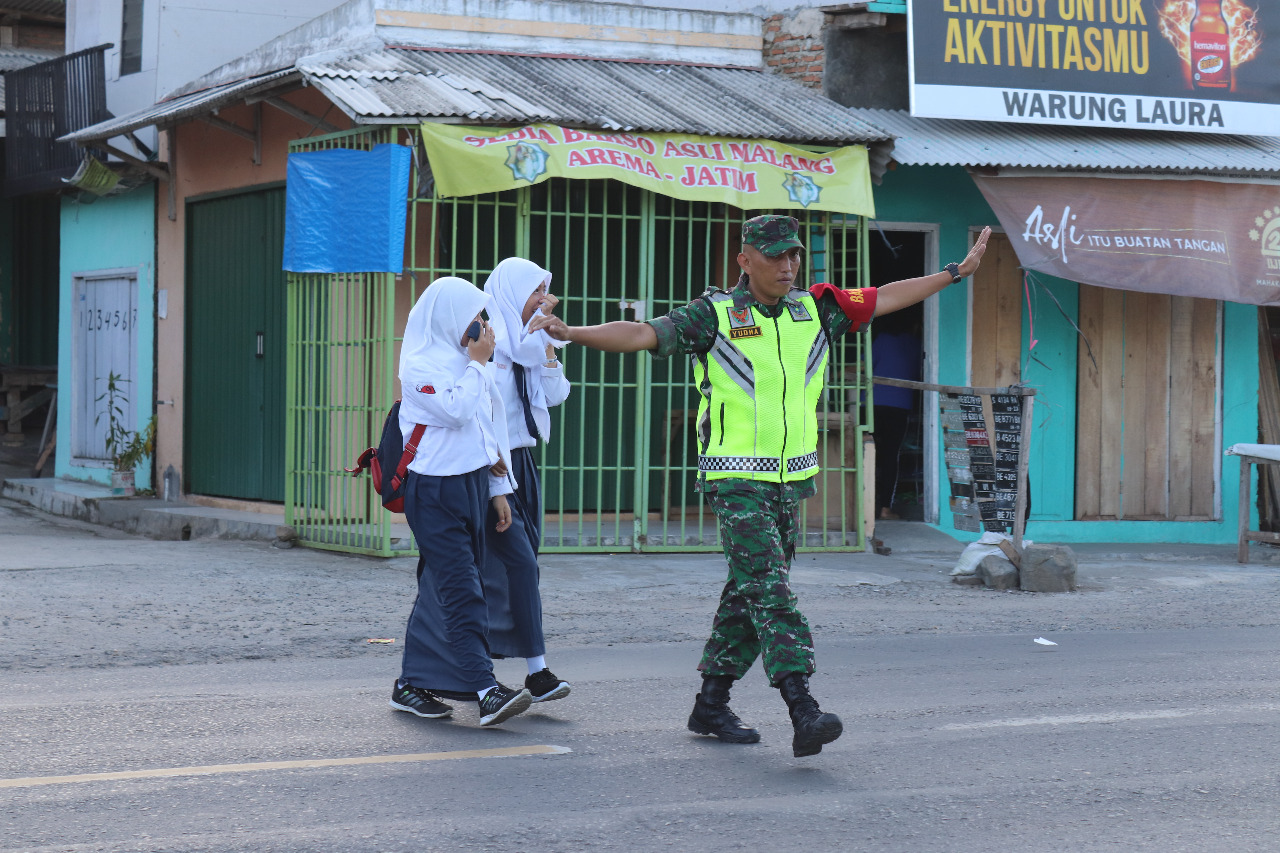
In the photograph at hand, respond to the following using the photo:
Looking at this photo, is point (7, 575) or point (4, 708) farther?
point (7, 575)

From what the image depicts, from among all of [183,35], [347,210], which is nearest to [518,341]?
[347,210]

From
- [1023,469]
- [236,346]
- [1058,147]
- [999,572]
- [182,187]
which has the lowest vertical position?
[999,572]

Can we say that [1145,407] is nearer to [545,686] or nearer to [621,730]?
[545,686]

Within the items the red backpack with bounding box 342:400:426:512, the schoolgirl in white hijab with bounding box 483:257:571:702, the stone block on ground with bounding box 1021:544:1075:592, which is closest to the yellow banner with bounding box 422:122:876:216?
the stone block on ground with bounding box 1021:544:1075:592

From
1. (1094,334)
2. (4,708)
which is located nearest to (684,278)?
(1094,334)

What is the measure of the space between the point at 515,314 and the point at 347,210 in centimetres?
443

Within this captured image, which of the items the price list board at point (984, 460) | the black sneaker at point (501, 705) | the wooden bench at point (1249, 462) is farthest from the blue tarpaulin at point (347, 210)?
the wooden bench at point (1249, 462)

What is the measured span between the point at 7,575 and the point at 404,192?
3.42 meters

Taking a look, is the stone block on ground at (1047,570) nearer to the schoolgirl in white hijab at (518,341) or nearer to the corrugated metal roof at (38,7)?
the schoolgirl in white hijab at (518,341)

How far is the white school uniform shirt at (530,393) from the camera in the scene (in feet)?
20.4

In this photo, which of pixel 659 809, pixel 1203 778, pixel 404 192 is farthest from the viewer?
pixel 404 192

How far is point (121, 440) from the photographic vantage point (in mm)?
14656

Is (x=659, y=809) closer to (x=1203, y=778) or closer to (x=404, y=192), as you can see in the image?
(x=1203, y=778)

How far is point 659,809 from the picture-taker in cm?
454
